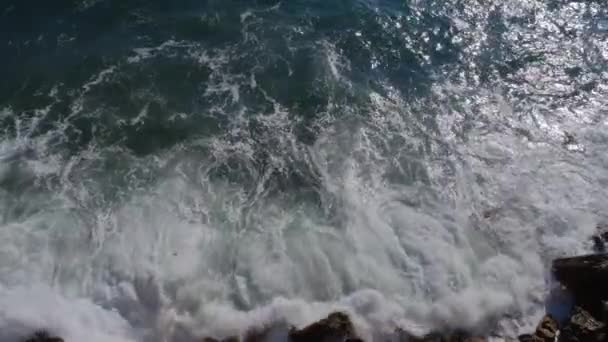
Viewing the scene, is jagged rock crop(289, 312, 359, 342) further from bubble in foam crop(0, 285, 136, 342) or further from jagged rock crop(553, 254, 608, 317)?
jagged rock crop(553, 254, 608, 317)

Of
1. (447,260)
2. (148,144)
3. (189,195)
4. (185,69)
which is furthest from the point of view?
(185,69)

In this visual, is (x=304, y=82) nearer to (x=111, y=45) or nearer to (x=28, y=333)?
(x=111, y=45)

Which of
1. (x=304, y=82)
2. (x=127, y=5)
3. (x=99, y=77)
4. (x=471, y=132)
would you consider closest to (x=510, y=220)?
(x=471, y=132)

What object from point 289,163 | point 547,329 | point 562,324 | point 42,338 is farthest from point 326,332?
point 42,338

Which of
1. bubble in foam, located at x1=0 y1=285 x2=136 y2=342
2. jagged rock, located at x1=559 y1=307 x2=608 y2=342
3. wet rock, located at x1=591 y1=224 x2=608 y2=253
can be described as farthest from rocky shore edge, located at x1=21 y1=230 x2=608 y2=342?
wet rock, located at x1=591 y1=224 x2=608 y2=253

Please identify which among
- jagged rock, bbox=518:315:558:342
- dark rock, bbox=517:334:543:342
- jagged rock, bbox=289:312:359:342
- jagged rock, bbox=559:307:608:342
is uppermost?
jagged rock, bbox=559:307:608:342

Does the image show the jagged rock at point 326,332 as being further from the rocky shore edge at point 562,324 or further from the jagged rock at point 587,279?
the jagged rock at point 587,279
